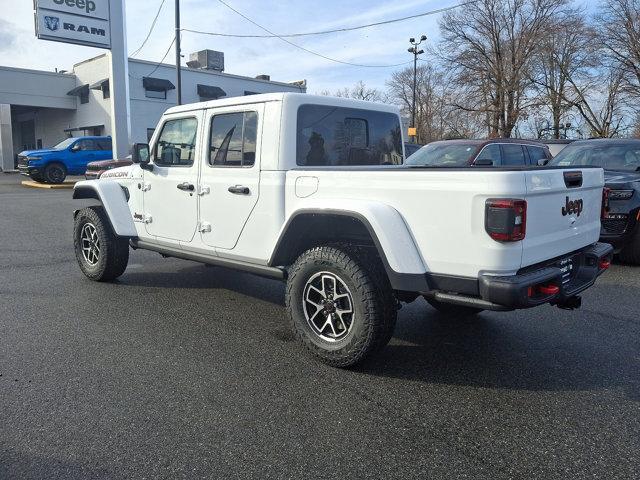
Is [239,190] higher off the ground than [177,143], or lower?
A: lower

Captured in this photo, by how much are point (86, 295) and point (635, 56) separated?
41176 millimetres

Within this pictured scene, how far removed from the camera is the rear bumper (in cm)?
301

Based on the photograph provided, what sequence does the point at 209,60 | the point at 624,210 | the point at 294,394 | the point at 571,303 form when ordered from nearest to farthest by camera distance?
the point at 294,394 → the point at 571,303 → the point at 624,210 → the point at 209,60

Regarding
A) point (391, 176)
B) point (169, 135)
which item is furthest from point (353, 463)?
point (169, 135)

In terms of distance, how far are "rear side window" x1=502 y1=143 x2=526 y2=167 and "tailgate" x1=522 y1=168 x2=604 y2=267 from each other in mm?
6663

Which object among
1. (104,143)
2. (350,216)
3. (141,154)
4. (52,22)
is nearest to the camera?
(350,216)

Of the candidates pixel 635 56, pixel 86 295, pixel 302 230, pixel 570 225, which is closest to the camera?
pixel 570 225

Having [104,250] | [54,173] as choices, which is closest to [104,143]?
[54,173]

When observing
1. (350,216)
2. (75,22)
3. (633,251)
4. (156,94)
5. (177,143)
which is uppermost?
(75,22)

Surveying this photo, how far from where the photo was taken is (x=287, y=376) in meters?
3.62

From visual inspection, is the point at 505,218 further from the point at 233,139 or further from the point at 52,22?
the point at 52,22

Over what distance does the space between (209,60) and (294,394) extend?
3883 cm

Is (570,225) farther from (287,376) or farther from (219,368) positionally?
(219,368)

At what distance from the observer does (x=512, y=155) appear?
10672 mm
